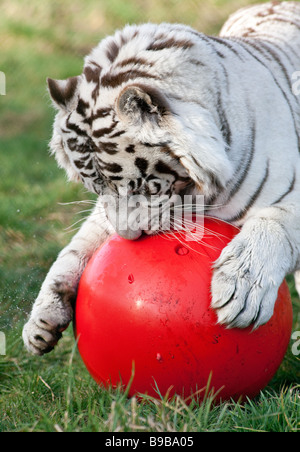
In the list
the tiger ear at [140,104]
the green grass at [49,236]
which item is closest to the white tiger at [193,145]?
the tiger ear at [140,104]

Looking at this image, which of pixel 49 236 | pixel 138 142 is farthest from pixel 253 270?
pixel 49 236

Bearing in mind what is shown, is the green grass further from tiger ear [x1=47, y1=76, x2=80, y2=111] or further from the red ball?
tiger ear [x1=47, y1=76, x2=80, y2=111]

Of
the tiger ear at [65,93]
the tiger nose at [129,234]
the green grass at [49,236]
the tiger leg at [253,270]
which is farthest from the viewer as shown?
the tiger ear at [65,93]

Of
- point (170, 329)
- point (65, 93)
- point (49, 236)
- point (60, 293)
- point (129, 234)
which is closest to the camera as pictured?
point (170, 329)

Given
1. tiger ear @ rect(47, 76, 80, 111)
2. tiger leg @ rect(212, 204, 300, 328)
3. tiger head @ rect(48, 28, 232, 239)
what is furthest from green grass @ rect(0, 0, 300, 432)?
tiger ear @ rect(47, 76, 80, 111)

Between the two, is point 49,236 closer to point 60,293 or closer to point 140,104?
point 60,293

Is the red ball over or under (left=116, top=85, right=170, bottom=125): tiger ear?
under

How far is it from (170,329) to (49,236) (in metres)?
2.44

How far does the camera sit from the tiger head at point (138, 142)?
7.49 ft

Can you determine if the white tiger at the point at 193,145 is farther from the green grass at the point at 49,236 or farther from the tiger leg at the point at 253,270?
the green grass at the point at 49,236

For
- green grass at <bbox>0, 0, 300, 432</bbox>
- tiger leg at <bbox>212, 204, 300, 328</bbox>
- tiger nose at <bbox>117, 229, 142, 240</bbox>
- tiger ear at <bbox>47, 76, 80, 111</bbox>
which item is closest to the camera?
green grass at <bbox>0, 0, 300, 432</bbox>

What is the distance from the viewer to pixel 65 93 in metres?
2.60

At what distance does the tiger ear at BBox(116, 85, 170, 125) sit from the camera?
7.34 ft
